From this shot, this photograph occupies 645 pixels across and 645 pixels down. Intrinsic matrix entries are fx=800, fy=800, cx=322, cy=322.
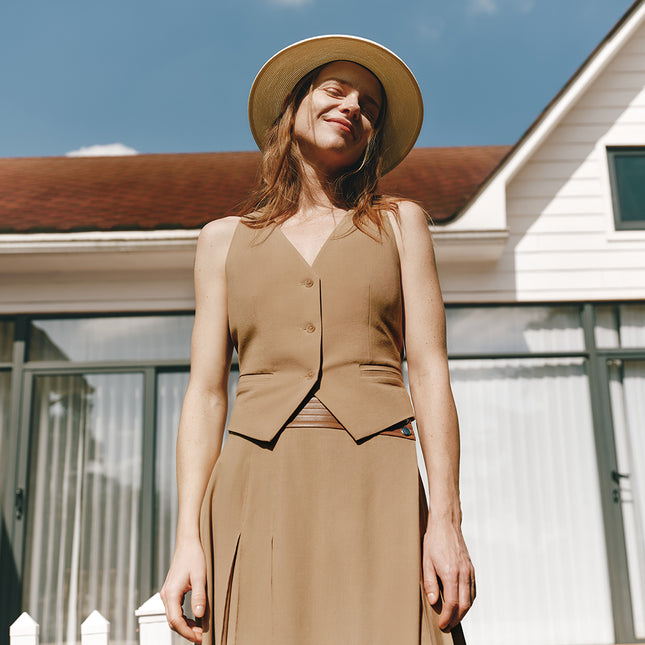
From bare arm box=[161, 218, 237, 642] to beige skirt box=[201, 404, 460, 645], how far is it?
0.15 feet

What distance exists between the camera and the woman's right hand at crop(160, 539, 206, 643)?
1.75 meters

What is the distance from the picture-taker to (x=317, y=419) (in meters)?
1.78

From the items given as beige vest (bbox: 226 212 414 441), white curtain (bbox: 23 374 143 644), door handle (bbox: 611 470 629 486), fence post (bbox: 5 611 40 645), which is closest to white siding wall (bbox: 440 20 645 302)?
door handle (bbox: 611 470 629 486)

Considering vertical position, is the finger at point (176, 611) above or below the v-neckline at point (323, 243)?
below

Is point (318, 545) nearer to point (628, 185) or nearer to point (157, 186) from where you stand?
point (628, 185)

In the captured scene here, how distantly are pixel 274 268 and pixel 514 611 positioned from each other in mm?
5613

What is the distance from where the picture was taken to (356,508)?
172 cm

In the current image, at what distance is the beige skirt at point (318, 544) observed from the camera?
1.66 meters

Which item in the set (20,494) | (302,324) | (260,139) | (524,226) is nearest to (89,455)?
(20,494)

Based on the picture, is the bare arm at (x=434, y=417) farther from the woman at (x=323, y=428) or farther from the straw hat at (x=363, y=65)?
the straw hat at (x=363, y=65)

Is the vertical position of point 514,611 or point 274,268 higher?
point 274,268

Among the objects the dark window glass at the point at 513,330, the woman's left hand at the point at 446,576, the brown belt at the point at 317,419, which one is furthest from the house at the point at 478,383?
the woman's left hand at the point at 446,576

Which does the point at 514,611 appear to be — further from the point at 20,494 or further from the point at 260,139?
the point at 260,139

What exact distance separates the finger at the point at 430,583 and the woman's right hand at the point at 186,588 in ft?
1.58
